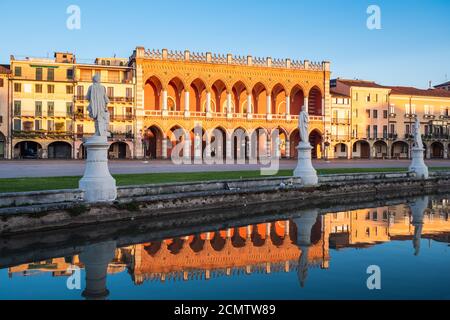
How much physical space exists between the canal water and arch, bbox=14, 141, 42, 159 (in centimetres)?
4021

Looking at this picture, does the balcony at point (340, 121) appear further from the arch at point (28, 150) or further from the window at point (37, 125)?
the arch at point (28, 150)

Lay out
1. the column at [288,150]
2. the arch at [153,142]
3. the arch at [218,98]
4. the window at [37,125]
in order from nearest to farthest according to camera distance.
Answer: the window at [37,125] → the arch at [153,142] → the arch at [218,98] → the column at [288,150]

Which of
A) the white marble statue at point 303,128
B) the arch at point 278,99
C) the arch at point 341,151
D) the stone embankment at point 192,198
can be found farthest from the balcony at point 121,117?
the white marble statue at point 303,128

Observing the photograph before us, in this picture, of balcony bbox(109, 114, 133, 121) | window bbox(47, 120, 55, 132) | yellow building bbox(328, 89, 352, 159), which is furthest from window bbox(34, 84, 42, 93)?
yellow building bbox(328, 89, 352, 159)

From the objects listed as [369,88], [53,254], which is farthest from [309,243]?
[369,88]

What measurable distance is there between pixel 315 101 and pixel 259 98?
6.60 m

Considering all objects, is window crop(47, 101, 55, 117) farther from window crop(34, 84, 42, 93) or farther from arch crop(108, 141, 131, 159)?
arch crop(108, 141, 131, 159)

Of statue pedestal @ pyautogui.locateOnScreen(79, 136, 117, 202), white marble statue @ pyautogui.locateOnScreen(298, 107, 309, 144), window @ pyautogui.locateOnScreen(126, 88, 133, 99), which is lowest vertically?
statue pedestal @ pyautogui.locateOnScreen(79, 136, 117, 202)

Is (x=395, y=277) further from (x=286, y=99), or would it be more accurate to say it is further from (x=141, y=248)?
(x=286, y=99)

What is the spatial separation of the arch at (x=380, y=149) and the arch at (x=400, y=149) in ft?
3.80

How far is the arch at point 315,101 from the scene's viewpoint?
57.0 metres

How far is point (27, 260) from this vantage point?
27.9ft

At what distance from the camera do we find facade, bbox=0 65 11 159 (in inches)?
1826
